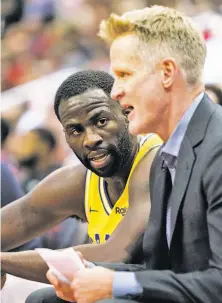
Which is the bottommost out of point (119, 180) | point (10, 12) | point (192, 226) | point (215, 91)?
point (192, 226)

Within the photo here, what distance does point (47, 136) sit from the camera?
3.27 metres

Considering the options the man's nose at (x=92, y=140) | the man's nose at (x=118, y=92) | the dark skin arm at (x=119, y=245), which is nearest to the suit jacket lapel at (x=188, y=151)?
the man's nose at (x=118, y=92)

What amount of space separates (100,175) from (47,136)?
3.57 ft

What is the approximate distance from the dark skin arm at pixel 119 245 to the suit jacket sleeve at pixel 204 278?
0.56m

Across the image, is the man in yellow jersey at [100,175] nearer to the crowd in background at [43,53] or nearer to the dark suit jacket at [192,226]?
the dark suit jacket at [192,226]

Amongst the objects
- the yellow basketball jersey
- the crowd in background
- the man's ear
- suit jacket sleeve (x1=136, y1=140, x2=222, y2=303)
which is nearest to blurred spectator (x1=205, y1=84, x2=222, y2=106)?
the crowd in background

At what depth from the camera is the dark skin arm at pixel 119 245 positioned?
2.06 metres

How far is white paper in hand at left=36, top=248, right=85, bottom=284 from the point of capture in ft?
5.11

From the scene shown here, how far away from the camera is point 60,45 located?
3.30 m

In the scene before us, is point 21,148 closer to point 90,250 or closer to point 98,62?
point 98,62

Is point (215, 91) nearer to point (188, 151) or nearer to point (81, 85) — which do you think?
point (81, 85)

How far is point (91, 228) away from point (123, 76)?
2.76ft

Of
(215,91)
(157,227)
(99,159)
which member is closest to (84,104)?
(99,159)

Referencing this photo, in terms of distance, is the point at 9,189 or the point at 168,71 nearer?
the point at 168,71
